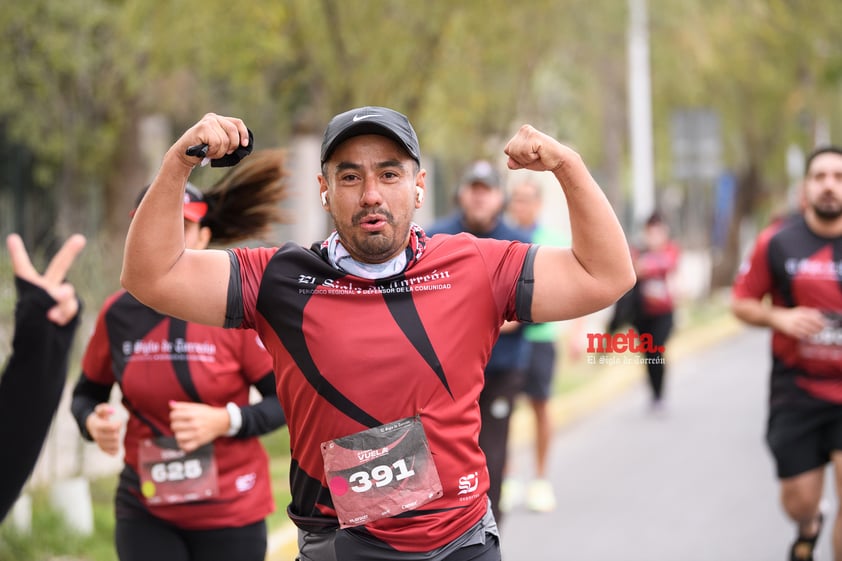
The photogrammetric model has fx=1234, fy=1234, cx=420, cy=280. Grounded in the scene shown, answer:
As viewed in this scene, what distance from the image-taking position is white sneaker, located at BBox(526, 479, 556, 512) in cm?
870

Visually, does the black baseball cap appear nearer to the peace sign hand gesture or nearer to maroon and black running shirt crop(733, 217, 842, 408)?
the peace sign hand gesture

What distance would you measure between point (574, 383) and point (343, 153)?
36.7 ft

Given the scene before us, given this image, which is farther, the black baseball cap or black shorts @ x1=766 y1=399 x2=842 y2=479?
black shorts @ x1=766 y1=399 x2=842 y2=479

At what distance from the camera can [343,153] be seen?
10.5ft

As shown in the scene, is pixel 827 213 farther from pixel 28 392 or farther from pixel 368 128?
pixel 28 392

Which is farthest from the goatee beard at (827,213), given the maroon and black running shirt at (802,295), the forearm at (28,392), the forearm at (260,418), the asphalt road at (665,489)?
the forearm at (28,392)

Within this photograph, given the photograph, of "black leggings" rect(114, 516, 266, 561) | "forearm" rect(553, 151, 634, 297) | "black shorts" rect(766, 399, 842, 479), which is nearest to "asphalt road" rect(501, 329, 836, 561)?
"black shorts" rect(766, 399, 842, 479)

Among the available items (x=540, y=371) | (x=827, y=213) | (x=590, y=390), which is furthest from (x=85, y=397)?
(x=590, y=390)

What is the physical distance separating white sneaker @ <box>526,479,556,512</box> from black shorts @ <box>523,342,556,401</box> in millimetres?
622

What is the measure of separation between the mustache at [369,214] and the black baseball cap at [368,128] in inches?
6.8

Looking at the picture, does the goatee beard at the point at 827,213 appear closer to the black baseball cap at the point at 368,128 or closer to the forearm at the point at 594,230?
the forearm at the point at 594,230

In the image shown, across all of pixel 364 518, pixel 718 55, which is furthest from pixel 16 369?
pixel 718 55

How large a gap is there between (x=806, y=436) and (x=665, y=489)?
10.8 feet

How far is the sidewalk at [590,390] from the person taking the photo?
7.31 m
